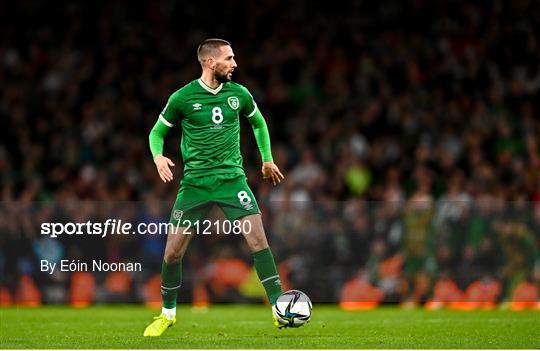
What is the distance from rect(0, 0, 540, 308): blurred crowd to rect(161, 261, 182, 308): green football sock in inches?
172

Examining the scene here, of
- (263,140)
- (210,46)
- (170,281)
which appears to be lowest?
(170,281)

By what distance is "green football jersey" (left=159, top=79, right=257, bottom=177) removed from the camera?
11250mm

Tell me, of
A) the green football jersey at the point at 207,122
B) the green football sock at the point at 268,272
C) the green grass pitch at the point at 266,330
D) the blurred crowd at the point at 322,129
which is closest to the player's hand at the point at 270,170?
the green football jersey at the point at 207,122

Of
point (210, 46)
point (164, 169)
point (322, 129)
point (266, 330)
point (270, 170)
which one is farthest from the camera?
point (322, 129)

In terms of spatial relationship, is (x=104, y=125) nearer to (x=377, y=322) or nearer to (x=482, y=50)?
(x=482, y=50)

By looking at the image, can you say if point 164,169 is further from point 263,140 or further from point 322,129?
point 322,129

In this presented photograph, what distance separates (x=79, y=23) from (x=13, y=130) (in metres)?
3.59

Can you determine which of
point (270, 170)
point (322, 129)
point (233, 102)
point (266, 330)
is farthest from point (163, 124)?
point (322, 129)

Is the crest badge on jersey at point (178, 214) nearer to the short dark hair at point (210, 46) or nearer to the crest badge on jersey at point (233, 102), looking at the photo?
the crest badge on jersey at point (233, 102)

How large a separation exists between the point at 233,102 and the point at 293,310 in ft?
6.67

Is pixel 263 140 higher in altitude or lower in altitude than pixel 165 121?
lower

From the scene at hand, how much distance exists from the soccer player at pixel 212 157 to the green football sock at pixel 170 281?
7 cm

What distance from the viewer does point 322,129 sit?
22.0 metres

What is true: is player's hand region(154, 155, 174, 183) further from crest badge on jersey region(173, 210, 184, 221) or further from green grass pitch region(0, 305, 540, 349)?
green grass pitch region(0, 305, 540, 349)
